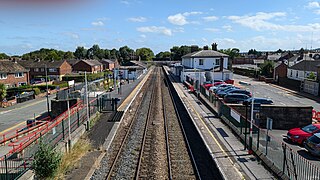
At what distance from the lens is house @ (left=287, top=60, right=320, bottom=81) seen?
47.3 meters

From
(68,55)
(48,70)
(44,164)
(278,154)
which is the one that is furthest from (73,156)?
(68,55)

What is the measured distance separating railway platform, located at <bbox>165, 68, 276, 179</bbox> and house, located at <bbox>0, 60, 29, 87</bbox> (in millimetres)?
36862

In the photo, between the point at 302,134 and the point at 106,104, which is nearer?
the point at 302,134

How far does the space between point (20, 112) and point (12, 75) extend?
21.0 metres

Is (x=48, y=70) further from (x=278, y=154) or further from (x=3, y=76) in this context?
(x=278, y=154)

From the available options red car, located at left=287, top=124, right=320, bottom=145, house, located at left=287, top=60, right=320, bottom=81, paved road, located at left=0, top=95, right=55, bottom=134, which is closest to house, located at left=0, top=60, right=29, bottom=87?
paved road, located at left=0, top=95, right=55, bottom=134

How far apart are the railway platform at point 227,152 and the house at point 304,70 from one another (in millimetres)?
32986

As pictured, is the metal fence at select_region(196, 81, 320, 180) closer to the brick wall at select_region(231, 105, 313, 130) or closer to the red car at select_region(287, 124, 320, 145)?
the red car at select_region(287, 124, 320, 145)

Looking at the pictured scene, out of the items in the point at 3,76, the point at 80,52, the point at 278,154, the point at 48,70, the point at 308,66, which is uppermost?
the point at 80,52

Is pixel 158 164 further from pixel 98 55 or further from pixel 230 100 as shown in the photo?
pixel 98 55

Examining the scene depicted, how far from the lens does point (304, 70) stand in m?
48.5

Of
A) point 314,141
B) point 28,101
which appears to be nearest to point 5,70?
point 28,101

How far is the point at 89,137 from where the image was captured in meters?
17.0

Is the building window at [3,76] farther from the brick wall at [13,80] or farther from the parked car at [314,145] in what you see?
the parked car at [314,145]
